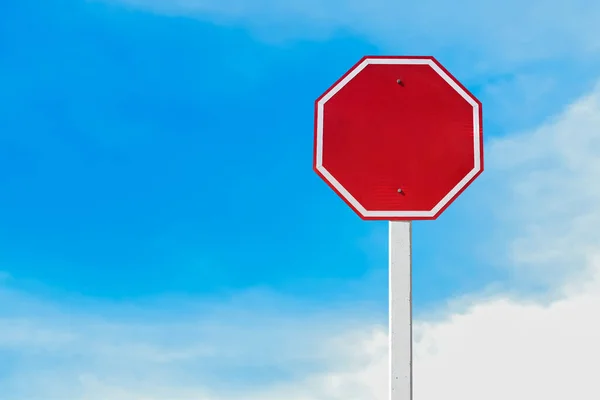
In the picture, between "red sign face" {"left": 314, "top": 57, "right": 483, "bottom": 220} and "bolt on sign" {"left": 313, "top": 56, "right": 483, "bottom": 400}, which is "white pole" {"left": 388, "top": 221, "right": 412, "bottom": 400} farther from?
"red sign face" {"left": 314, "top": 57, "right": 483, "bottom": 220}

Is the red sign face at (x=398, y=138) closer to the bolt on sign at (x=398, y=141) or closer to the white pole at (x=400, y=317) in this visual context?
the bolt on sign at (x=398, y=141)

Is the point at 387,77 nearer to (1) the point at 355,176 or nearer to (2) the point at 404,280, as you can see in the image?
(1) the point at 355,176

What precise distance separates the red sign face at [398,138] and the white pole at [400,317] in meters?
0.18

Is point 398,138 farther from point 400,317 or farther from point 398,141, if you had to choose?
point 400,317

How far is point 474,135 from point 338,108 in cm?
68

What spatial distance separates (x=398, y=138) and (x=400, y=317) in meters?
0.86

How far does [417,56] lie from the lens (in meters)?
3.13

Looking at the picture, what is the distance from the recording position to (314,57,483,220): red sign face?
2.93 metres

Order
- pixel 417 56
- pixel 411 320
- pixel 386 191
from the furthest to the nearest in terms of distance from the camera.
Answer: pixel 417 56
pixel 386 191
pixel 411 320

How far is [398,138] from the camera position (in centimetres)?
300

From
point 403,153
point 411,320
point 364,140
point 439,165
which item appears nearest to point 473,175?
point 439,165

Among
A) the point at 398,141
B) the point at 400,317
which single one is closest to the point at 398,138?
the point at 398,141

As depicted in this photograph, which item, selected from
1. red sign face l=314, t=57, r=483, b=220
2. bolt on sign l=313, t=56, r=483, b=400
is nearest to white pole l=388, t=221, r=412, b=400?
bolt on sign l=313, t=56, r=483, b=400

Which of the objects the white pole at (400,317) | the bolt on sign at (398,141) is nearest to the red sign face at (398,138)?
the bolt on sign at (398,141)
